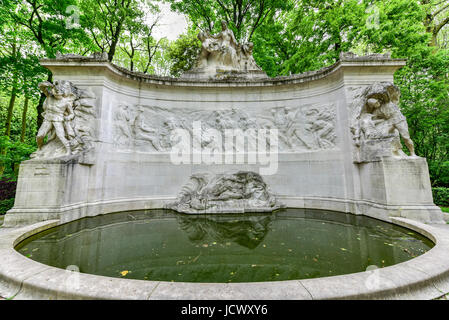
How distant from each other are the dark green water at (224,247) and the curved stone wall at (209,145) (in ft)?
4.32

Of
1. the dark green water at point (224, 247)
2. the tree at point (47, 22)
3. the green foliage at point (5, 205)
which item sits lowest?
the dark green water at point (224, 247)

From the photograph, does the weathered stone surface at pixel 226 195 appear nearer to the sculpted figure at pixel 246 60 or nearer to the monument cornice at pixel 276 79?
the monument cornice at pixel 276 79

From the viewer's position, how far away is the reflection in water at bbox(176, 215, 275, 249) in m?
4.60

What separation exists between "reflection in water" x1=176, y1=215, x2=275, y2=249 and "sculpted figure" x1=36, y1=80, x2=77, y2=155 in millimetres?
4908

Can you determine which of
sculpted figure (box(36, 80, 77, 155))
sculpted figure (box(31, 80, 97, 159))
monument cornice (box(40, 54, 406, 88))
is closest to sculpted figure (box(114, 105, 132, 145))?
sculpted figure (box(31, 80, 97, 159))

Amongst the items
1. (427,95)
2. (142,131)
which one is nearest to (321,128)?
(142,131)

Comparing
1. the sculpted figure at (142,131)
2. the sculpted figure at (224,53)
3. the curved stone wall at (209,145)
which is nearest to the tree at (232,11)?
the sculpted figure at (224,53)

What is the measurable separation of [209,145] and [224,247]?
19.2 feet

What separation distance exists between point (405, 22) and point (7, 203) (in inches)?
872

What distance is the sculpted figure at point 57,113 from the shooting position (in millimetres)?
6613

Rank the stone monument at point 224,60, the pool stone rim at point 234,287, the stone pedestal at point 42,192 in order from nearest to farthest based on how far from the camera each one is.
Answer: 1. the pool stone rim at point 234,287
2. the stone pedestal at point 42,192
3. the stone monument at point 224,60
